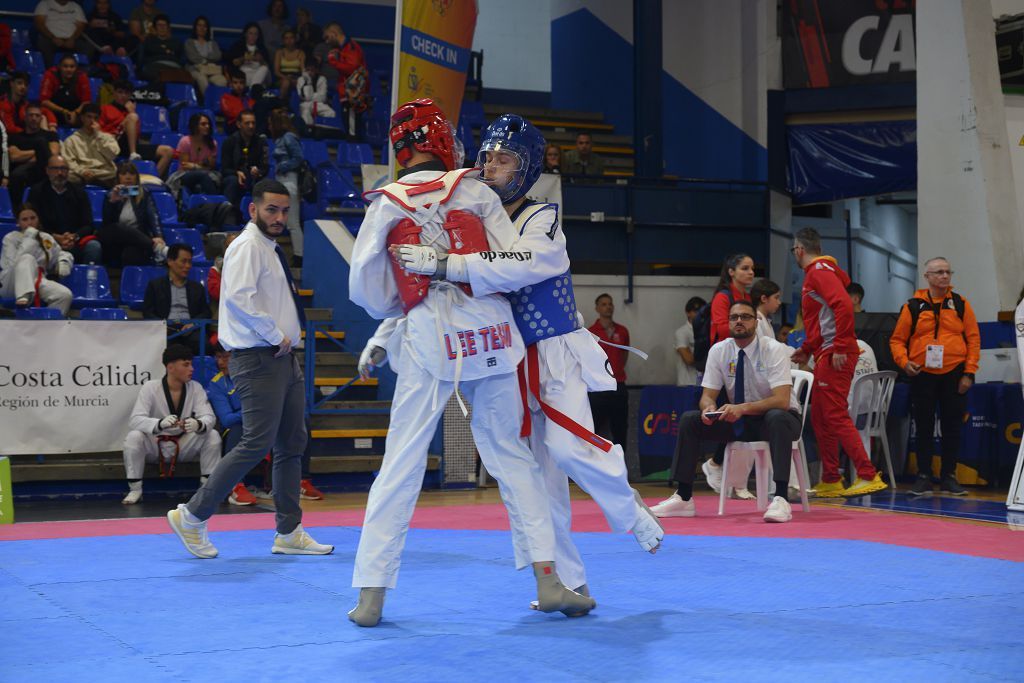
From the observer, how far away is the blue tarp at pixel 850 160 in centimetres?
1445

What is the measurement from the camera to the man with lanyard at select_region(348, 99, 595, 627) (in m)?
3.63

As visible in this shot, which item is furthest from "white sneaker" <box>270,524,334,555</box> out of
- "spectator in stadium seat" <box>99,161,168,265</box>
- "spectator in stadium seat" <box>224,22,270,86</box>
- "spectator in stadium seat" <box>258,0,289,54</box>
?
"spectator in stadium seat" <box>258,0,289,54</box>

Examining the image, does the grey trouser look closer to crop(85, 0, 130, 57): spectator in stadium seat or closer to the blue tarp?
crop(85, 0, 130, 57): spectator in stadium seat

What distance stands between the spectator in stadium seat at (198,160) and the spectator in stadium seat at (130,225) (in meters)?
1.30

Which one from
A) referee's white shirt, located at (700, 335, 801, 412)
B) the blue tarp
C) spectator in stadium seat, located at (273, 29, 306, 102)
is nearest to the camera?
referee's white shirt, located at (700, 335, 801, 412)

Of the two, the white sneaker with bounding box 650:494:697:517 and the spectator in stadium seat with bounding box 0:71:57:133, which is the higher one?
the spectator in stadium seat with bounding box 0:71:57:133

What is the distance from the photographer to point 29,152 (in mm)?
10898

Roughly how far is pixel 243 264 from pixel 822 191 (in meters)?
11.4

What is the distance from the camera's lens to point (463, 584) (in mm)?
4531

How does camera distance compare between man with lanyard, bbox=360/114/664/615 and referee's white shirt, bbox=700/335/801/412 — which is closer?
man with lanyard, bbox=360/114/664/615

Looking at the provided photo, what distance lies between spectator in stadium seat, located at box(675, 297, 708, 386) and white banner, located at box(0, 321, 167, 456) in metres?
5.87

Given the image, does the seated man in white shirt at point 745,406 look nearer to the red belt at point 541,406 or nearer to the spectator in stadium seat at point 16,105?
the red belt at point 541,406

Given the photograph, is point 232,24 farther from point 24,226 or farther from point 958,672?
point 958,672

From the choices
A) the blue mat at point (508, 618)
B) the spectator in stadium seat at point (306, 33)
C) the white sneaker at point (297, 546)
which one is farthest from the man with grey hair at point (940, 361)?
the spectator in stadium seat at point (306, 33)
